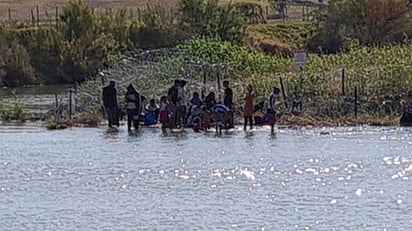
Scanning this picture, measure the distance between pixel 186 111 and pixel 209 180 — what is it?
1174 cm

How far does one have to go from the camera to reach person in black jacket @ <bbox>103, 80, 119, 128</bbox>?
35906mm

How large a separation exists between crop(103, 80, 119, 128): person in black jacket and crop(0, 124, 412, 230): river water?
3.85 ft

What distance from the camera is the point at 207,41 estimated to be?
170 feet

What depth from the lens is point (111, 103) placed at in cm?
3625

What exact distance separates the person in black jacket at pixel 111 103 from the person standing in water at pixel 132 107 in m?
0.50

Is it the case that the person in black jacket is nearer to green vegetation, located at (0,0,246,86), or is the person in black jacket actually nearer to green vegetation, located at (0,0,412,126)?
green vegetation, located at (0,0,412,126)

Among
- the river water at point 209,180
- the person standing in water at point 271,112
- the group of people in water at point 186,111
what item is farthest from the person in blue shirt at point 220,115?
the person standing in water at point 271,112

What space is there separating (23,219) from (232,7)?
210 ft

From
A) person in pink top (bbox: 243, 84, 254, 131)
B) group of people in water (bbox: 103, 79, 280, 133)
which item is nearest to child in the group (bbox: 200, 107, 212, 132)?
group of people in water (bbox: 103, 79, 280, 133)

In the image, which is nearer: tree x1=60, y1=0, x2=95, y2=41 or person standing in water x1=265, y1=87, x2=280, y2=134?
person standing in water x1=265, y1=87, x2=280, y2=134

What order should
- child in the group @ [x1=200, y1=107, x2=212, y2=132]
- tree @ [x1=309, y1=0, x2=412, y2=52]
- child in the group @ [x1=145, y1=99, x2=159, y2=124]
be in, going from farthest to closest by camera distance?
1. tree @ [x1=309, y1=0, x2=412, y2=52]
2. child in the group @ [x1=145, y1=99, x2=159, y2=124]
3. child in the group @ [x1=200, y1=107, x2=212, y2=132]

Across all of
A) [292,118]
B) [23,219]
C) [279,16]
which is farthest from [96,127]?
[279,16]

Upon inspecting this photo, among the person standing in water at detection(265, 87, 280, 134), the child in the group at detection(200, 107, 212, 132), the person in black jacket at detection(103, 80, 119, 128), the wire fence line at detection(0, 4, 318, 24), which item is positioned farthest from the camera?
the wire fence line at detection(0, 4, 318, 24)

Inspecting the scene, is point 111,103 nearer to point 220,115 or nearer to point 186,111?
point 186,111
